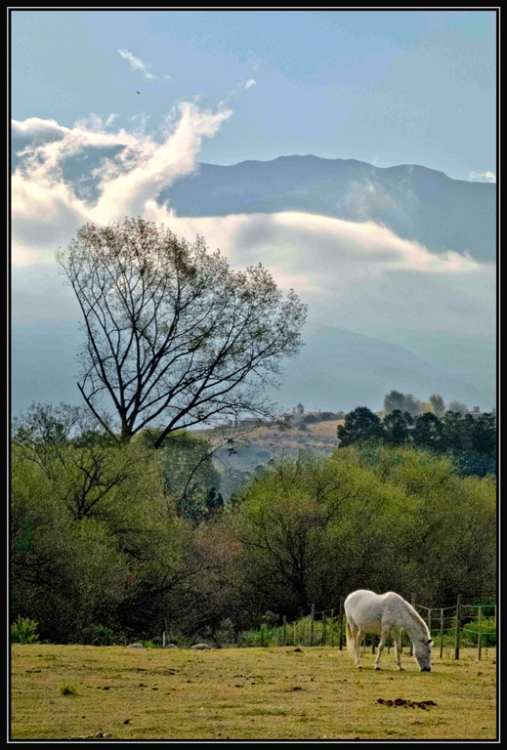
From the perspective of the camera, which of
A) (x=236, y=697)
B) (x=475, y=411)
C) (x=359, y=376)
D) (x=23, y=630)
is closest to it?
Answer: (x=236, y=697)

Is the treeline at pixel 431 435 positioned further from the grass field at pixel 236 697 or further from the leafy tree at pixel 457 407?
the grass field at pixel 236 697

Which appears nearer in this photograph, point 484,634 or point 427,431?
point 484,634

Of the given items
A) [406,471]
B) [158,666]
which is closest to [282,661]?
[158,666]

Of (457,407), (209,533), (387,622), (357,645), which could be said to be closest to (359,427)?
(457,407)

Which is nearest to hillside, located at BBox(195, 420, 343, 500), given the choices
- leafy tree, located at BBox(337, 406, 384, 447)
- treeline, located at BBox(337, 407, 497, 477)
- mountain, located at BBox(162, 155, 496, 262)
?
leafy tree, located at BBox(337, 406, 384, 447)

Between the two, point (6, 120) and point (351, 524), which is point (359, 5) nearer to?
point (6, 120)

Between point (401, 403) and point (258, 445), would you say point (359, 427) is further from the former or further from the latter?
point (258, 445)

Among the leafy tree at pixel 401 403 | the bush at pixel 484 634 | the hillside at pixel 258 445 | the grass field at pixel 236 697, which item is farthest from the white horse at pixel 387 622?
the leafy tree at pixel 401 403

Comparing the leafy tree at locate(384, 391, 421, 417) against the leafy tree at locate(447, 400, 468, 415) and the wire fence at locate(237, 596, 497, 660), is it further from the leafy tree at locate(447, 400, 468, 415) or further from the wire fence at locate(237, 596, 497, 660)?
the wire fence at locate(237, 596, 497, 660)
